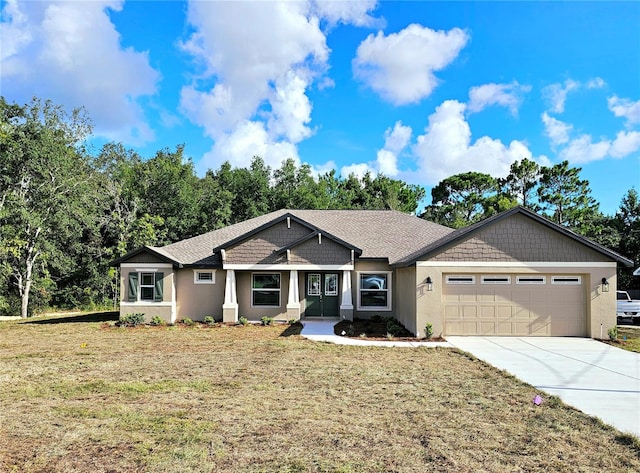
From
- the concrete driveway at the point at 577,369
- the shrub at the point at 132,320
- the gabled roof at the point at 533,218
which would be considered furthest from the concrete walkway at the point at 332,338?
the shrub at the point at 132,320

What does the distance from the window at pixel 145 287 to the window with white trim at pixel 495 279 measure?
12.8m

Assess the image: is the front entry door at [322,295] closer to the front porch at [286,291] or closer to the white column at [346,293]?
the front porch at [286,291]

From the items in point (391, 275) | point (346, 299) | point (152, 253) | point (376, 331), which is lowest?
point (376, 331)

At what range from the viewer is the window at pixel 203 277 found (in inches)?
757

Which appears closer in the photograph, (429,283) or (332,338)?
(429,283)

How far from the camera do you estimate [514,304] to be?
47.4 ft

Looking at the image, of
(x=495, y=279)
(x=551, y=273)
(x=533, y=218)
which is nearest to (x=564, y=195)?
(x=551, y=273)

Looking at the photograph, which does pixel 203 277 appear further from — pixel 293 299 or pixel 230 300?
pixel 293 299

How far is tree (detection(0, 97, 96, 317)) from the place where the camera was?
24203 millimetres

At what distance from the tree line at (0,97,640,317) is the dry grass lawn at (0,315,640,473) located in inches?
636

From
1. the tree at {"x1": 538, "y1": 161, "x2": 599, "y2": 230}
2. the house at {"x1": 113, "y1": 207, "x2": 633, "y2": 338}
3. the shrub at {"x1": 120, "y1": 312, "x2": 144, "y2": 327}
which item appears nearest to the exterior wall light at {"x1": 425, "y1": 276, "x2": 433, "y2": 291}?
the house at {"x1": 113, "y1": 207, "x2": 633, "y2": 338}

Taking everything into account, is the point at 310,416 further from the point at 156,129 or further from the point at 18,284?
the point at 156,129

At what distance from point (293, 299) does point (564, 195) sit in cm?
2836

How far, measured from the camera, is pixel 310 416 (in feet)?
20.9
